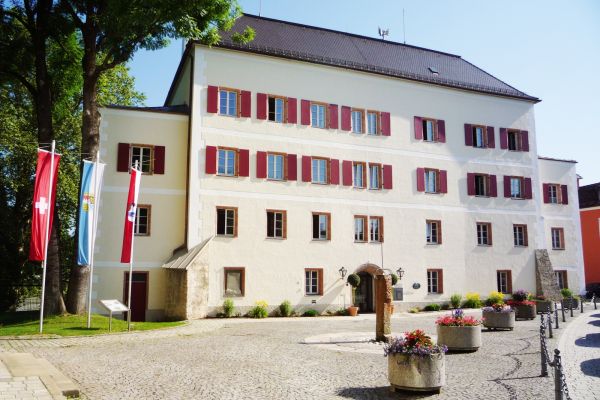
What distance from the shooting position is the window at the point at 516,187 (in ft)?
105

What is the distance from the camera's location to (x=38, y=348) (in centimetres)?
1302

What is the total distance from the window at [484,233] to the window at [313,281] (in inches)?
418

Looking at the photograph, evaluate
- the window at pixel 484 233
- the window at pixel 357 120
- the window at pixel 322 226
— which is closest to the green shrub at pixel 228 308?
the window at pixel 322 226

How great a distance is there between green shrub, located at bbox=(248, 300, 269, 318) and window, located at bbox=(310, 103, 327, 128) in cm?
946

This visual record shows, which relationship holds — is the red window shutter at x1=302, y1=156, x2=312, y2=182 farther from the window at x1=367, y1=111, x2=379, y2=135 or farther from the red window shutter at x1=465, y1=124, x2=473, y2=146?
the red window shutter at x1=465, y1=124, x2=473, y2=146

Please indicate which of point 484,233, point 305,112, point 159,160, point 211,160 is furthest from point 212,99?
point 484,233

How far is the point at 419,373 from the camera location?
8.66m

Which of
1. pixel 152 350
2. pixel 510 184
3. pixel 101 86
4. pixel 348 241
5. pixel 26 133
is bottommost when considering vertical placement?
pixel 152 350

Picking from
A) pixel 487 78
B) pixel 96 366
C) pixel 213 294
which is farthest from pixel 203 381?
pixel 487 78

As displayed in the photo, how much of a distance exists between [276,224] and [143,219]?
20.4 feet

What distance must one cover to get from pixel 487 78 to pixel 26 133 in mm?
28405

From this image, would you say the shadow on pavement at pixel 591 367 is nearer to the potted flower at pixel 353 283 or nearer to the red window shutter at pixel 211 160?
the potted flower at pixel 353 283

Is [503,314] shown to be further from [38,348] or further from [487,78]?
[487,78]

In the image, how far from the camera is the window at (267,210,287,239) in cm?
2514
